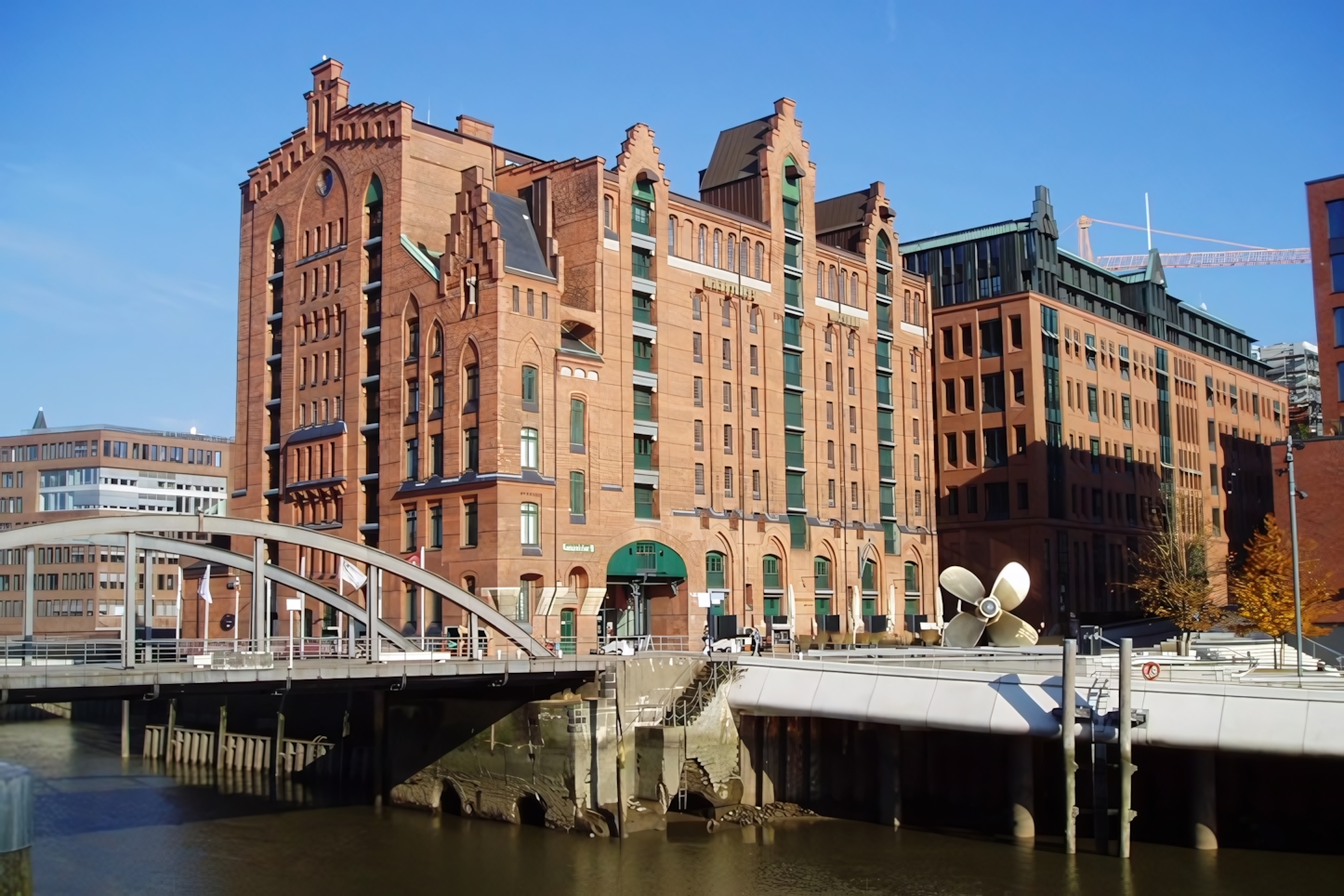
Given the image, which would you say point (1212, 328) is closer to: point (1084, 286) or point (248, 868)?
point (1084, 286)

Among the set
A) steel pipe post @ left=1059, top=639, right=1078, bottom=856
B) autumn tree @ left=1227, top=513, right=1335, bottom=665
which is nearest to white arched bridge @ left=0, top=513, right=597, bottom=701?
steel pipe post @ left=1059, top=639, right=1078, bottom=856

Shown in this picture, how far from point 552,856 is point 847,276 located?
5355 centimetres

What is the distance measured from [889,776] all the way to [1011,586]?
10.8 metres

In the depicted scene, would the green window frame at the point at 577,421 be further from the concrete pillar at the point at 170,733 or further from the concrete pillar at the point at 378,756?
the concrete pillar at the point at 170,733

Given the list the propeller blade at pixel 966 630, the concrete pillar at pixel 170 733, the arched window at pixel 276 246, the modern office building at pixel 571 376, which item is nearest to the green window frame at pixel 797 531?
the modern office building at pixel 571 376

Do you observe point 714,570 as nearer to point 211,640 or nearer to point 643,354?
point 643,354

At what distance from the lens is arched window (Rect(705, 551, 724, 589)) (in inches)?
3039

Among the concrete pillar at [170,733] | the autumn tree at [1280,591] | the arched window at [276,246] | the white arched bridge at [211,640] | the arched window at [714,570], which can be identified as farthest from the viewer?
the arched window at [276,246]

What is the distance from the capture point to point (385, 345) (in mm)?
73875

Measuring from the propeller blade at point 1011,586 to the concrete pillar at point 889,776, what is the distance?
31.4 ft

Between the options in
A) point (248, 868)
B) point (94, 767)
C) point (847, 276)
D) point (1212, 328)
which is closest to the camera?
point (248, 868)

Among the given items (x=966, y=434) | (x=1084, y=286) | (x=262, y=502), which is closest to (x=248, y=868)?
(x=262, y=502)

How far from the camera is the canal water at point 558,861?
125 ft

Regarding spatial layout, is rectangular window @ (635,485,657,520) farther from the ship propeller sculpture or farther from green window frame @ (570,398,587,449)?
the ship propeller sculpture
